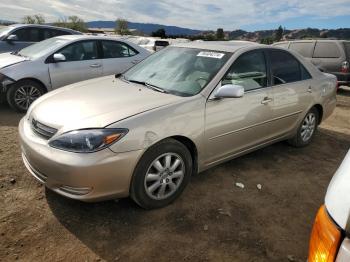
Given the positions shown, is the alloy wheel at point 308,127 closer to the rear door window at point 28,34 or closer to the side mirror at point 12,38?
the rear door window at point 28,34

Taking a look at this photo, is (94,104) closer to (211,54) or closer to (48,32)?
(211,54)

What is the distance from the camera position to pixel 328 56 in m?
10.8

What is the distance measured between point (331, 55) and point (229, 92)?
888 cm

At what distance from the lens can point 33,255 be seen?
2.60 m

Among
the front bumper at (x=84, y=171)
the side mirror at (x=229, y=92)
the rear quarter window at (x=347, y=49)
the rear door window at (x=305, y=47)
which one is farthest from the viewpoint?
the rear door window at (x=305, y=47)

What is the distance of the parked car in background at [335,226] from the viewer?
48.7 inches

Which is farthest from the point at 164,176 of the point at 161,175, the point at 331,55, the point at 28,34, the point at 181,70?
the point at 331,55

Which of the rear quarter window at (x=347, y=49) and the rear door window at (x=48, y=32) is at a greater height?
the rear door window at (x=48, y=32)

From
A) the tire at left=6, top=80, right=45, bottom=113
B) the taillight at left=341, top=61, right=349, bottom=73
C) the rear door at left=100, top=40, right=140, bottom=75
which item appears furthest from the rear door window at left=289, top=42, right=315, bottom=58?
the tire at left=6, top=80, right=45, bottom=113

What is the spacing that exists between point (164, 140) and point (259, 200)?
1320 millimetres

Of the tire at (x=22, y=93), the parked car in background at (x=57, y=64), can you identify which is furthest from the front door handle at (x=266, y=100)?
the tire at (x=22, y=93)

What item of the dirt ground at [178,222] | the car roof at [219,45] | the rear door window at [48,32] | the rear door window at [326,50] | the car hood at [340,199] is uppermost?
the car roof at [219,45]

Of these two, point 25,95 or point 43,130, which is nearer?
point 43,130

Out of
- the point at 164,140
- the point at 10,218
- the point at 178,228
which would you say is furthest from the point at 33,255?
the point at 164,140
